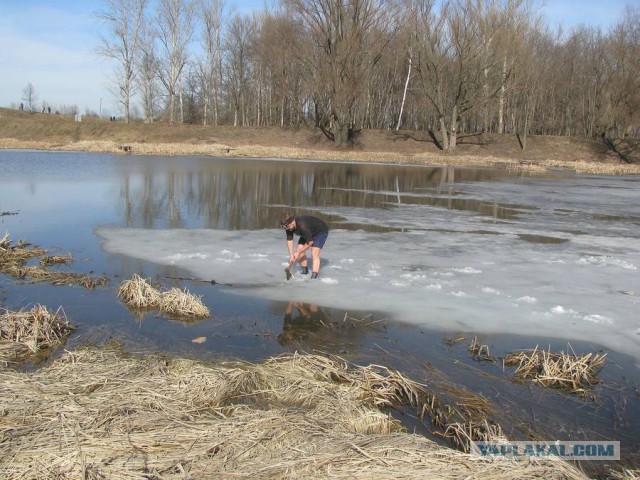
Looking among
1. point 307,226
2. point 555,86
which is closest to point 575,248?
point 307,226

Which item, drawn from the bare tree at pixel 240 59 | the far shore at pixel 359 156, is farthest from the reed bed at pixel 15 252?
the bare tree at pixel 240 59

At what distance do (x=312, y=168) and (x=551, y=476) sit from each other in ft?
102

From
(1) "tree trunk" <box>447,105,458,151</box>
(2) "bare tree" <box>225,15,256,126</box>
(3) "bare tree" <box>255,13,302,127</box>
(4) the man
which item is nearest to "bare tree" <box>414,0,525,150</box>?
(1) "tree trunk" <box>447,105,458,151</box>

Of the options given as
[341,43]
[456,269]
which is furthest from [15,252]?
[341,43]

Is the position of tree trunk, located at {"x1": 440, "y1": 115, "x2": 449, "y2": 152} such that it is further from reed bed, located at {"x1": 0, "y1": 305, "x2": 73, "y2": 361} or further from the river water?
A: reed bed, located at {"x1": 0, "y1": 305, "x2": 73, "y2": 361}

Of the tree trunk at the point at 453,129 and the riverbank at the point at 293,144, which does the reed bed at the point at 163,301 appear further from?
the tree trunk at the point at 453,129

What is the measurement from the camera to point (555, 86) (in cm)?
5772

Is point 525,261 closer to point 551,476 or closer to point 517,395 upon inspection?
point 517,395

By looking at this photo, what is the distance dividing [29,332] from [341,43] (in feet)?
148

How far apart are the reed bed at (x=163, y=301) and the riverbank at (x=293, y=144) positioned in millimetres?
35135

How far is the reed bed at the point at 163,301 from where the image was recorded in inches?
272

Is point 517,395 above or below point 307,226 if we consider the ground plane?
below

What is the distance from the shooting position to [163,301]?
→ 711 centimetres

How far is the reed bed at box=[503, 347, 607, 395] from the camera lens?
5461 millimetres
